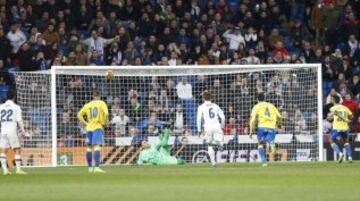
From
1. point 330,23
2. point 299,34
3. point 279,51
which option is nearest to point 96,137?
point 279,51

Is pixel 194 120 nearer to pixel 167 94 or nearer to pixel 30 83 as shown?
pixel 167 94

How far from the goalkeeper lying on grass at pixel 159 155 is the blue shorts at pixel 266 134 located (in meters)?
2.63

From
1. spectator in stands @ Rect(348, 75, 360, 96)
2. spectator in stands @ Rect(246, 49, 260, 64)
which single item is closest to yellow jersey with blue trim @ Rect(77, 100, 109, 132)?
spectator in stands @ Rect(246, 49, 260, 64)

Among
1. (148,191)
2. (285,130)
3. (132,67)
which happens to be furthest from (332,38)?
(148,191)

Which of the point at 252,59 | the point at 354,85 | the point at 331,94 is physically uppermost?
the point at 252,59

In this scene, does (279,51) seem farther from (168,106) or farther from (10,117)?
(10,117)

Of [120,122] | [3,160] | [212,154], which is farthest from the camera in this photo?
[120,122]

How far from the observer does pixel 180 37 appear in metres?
33.1

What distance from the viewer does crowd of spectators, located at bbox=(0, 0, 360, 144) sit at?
30281 mm

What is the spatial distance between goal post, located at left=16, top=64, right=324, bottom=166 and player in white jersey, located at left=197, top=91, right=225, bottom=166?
2.29 m

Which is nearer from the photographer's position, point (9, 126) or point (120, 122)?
point (9, 126)

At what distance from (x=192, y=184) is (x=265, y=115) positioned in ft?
27.4

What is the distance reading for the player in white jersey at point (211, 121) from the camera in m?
26.9

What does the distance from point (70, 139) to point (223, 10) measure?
839 cm
